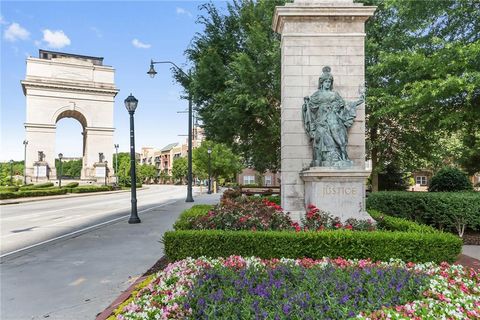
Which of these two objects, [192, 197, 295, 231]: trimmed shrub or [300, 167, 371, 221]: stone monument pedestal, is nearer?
[192, 197, 295, 231]: trimmed shrub

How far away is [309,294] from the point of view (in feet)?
12.6

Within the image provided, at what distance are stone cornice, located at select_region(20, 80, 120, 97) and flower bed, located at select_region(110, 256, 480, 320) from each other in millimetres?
51509

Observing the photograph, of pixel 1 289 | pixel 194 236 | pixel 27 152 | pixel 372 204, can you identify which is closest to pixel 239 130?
pixel 372 204

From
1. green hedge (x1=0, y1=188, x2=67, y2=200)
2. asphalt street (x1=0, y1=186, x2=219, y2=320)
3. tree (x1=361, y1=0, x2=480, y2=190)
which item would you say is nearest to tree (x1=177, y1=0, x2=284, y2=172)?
tree (x1=361, y1=0, x2=480, y2=190)

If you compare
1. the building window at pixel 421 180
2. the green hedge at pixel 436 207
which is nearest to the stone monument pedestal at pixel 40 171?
the green hedge at pixel 436 207

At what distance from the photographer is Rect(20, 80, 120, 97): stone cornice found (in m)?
48.1

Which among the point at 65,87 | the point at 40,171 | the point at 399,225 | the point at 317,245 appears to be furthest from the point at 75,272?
the point at 65,87

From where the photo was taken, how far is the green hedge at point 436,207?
10.4 metres

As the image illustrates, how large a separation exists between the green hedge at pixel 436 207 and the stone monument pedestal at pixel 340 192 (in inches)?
137

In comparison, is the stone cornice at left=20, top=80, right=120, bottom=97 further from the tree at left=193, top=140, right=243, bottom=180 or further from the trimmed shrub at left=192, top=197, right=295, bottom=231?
the trimmed shrub at left=192, top=197, right=295, bottom=231

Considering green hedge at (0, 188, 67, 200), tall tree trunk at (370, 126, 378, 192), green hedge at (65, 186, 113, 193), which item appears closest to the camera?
tall tree trunk at (370, 126, 378, 192)

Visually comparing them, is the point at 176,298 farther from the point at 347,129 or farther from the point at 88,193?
the point at 88,193

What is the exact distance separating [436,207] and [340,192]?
4042 mm

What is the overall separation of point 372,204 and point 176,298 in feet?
32.8
